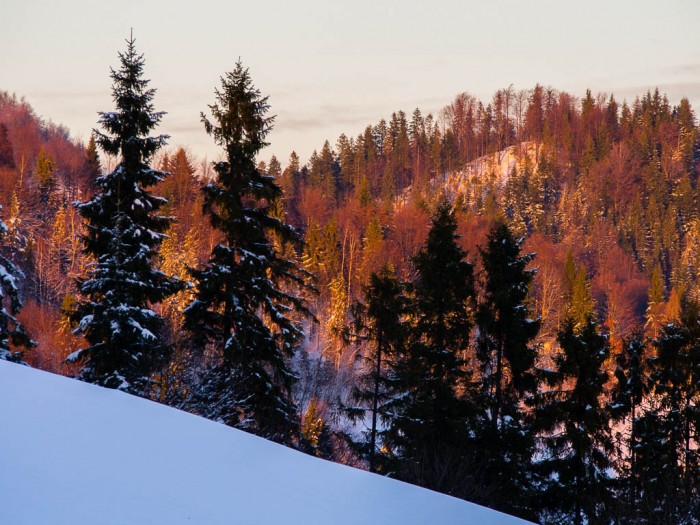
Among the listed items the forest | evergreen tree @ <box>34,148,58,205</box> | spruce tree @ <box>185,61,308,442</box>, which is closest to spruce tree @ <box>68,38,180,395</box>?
the forest

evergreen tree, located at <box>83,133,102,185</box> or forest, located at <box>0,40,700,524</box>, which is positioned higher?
evergreen tree, located at <box>83,133,102,185</box>

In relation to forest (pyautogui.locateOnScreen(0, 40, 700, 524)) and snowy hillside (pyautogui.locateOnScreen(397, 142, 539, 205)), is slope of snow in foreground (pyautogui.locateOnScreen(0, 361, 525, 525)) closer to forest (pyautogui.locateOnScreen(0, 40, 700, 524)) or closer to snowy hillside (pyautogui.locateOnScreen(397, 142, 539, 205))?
forest (pyautogui.locateOnScreen(0, 40, 700, 524))

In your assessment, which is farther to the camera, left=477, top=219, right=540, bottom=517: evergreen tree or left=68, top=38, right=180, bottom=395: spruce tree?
left=477, top=219, right=540, bottom=517: evergreen tree

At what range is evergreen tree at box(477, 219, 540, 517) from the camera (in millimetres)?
18234

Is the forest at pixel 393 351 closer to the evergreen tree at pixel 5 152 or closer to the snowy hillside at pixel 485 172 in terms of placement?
the evergreen tree at pixel 5 152

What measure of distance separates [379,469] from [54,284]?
128 feet

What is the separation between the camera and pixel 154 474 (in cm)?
796

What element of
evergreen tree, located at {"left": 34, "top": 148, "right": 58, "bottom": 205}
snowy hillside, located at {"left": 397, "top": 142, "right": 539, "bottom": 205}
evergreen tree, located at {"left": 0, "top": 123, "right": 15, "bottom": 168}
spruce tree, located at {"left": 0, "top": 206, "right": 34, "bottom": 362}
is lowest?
spruce tree, located at {"left": 0, "top": 206, "right": 34, "bottom": 362}

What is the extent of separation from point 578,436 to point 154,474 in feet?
49.4

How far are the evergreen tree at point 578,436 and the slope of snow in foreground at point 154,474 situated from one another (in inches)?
396

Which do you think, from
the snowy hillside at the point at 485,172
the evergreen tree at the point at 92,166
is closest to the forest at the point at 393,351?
the evergreen tree at the point at 92,166

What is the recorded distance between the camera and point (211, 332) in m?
17.3

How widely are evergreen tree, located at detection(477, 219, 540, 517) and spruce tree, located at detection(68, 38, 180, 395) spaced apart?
9511 mm

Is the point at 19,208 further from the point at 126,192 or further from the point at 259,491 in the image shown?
the point at 259,491
